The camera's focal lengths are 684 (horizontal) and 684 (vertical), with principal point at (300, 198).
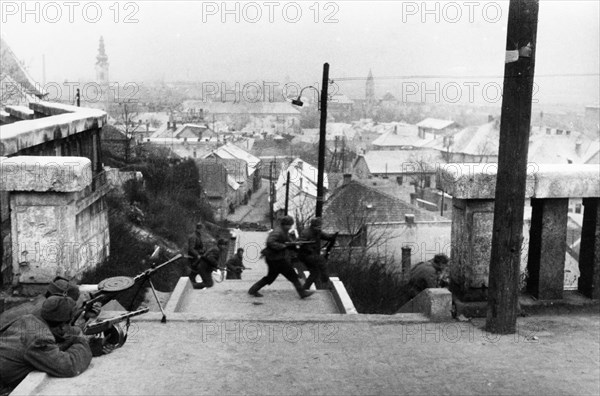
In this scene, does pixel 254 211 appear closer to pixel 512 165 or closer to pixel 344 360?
pixel 512 165

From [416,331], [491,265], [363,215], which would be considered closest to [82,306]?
[416,331]

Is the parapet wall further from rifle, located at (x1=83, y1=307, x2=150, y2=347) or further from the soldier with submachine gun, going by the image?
rifle, located at (x1=83, y1=307, x2=150, y2=347)

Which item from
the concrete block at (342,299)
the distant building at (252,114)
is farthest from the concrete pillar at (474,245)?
the distant building at (252,114)

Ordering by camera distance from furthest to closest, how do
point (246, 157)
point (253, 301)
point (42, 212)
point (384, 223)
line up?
point (246, 157) < point (384, 223) < point (253, 301) < point (42, 212)

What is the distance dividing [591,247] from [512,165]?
5.14ft

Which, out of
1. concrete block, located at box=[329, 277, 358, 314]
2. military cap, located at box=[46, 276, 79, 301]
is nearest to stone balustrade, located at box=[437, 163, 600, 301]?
concrete block, located at box=[329, 277, 358, 314]

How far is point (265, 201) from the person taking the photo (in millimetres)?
62500

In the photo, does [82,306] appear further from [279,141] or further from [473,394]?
[279,141]

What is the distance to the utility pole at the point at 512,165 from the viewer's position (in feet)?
19.7

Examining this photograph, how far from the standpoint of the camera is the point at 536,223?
6.93 m

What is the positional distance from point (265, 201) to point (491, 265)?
5640 cm

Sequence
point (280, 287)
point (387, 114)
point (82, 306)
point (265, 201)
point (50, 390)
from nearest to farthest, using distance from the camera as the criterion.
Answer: point (50, 390), point (82, 306), point (280, 287), point (265, 201), point (387, 114)

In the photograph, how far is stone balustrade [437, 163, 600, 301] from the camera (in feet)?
21.9

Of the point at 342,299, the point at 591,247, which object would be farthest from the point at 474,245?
the point at 342,299
